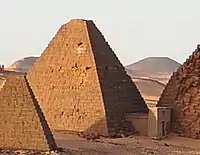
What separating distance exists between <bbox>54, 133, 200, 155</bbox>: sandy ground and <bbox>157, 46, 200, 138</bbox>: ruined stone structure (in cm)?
69

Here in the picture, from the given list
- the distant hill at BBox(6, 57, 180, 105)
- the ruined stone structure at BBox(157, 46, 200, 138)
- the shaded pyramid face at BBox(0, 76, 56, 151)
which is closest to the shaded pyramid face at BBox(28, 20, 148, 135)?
the ruined stone structure at BBox(157, 46, 200, 138)

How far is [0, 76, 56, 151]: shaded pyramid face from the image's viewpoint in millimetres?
16641

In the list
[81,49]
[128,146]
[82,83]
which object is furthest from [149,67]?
[128,146]

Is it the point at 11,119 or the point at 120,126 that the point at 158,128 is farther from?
the point at 11,119

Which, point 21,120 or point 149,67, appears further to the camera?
point 149,67

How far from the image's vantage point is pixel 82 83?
21984 mm

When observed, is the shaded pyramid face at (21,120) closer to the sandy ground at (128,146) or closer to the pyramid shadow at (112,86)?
the sandy ground at (128,146)

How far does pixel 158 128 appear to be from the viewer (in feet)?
70.5

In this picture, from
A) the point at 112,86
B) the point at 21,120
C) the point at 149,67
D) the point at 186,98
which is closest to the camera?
the point at 21,120

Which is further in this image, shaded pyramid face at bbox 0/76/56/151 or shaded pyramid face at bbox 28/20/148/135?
shaded pyramid face at bbox 28/20/148/135

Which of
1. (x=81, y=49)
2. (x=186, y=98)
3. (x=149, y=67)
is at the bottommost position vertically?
(x=186, y=98)

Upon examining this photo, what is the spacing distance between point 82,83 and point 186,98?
383cm

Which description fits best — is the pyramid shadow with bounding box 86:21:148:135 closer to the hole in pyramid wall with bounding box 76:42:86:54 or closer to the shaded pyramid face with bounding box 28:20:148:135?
the shaded pyramid face with bounding box 28:20:148:135

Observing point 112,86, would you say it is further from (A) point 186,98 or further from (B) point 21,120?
(B) point 21,120
